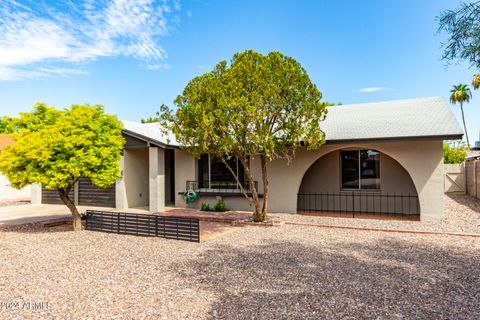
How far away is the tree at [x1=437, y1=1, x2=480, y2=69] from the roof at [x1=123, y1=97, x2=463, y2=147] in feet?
13.8

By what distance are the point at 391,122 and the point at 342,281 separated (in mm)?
8554

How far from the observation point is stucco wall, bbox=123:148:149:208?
14.9m

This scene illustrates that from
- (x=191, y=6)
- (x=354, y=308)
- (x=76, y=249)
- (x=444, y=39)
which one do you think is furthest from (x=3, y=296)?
(x=191, y=6)

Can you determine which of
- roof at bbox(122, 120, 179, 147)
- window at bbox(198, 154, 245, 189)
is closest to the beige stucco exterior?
window at bbox(198, 154, 245, 189)

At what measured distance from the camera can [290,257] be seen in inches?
272

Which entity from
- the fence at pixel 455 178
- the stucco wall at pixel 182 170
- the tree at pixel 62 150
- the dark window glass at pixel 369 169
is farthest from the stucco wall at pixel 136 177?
the fence at pixel 455 178

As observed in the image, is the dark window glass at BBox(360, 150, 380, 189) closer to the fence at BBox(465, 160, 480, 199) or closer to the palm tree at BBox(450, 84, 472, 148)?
the fence at BBox(465, 160, 480, 199)

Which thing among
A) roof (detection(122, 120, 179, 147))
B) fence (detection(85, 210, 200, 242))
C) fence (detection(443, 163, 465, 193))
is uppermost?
roof (detection(122, 120, 179, 147))

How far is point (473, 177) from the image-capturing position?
17016mm

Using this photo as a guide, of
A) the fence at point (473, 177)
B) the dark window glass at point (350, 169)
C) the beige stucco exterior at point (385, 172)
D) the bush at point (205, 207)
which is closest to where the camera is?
the beige stucco exterior at point (385, 172)

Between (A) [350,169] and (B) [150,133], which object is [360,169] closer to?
(A) [350,169]

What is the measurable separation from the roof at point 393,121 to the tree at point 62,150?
7.98 meters

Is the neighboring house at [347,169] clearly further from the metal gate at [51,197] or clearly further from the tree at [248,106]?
the metal gate at [51,197]

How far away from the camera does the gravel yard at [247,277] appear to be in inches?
172
